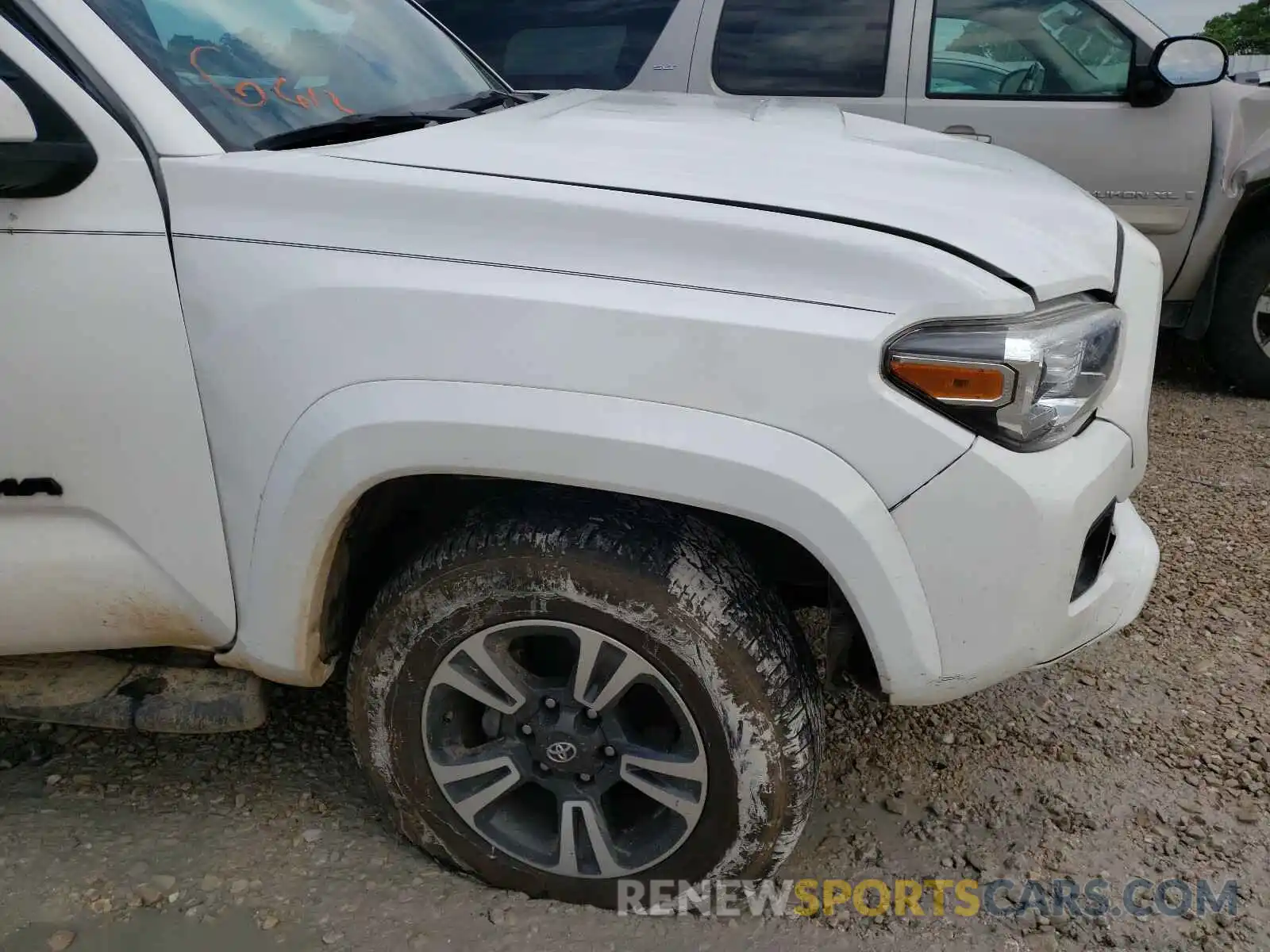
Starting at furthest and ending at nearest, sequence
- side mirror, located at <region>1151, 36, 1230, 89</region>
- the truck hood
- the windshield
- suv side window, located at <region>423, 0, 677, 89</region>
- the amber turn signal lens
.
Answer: suv side window, located at <region>423, 0, 677, 89</region> < side mirror, located at <region>1151, 36, 1230, 89</region> < the windshield < the truck hood < the amber turn signal lens

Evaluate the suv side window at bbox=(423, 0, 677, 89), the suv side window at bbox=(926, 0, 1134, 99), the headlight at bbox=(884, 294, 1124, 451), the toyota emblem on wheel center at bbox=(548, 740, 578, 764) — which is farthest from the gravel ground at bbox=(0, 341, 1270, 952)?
the suv side window at bbox=(423, 0, 677, 89)

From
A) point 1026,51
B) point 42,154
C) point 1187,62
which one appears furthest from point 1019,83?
point 42,154

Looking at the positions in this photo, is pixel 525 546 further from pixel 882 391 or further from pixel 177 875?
pixel 177 875

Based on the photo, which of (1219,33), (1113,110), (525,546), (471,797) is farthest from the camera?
(1219,33)

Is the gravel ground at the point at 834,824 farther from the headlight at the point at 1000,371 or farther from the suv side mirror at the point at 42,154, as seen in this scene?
the suv side mirror at the point at 42,154

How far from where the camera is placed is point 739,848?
6.27 feet

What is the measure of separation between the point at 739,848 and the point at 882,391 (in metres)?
0.93

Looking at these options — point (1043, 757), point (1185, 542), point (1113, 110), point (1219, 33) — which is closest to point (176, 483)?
point (1043, 757)

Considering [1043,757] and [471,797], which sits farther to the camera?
[1043,757]

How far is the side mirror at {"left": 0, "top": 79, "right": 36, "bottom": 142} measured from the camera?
64.6 inches

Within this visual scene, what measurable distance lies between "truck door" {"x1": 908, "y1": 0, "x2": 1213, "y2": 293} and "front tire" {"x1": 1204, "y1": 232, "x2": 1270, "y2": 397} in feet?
1.28

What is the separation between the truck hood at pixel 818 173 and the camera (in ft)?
5.55

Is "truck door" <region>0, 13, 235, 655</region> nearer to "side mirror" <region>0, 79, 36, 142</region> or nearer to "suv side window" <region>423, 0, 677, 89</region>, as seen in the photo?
"side mirror" <region>0, 79, 36, 142</region>

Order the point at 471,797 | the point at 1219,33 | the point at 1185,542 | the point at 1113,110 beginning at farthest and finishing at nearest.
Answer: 1. the point at 1219,33
2. the point at 1113,110
3. the point at 1185,542
4. the point at 471,797
